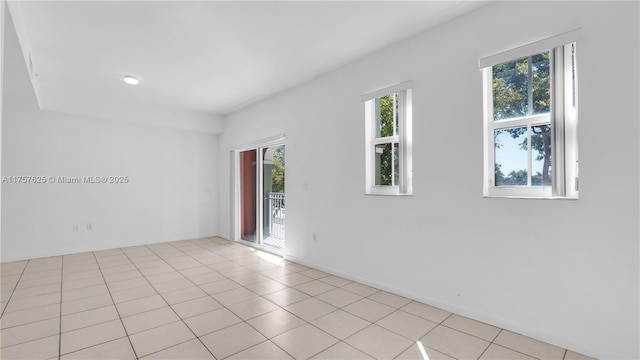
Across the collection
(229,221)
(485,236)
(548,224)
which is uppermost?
(548,224)

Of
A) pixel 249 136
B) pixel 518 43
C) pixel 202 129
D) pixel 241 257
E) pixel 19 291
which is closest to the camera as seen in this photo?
pixel 518 43

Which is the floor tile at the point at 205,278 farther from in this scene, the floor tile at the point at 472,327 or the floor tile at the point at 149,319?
the floor tile at the point at 472,327

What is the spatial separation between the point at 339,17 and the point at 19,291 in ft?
14.8

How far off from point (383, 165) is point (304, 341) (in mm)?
2046

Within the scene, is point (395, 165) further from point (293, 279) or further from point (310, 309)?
point (293, 279)

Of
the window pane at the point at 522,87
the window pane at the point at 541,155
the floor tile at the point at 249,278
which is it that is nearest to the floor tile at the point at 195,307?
the floor tile at the point at 249,278

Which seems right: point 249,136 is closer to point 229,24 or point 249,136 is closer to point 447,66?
point 229,24

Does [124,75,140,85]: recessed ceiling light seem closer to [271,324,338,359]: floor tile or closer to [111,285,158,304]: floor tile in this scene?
[111,285,158,304]: floor tile

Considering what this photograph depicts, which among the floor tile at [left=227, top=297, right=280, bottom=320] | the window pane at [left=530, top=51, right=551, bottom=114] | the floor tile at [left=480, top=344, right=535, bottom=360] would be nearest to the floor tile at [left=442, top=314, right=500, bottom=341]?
the floor tile at [left=480, top=344, right=535, bottom=360]

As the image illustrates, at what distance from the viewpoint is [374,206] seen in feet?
10.9

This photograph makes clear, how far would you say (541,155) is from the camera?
229cm

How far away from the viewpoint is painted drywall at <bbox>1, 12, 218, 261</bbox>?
4508mm

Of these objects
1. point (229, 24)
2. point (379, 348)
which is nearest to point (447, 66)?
point (229, 24)

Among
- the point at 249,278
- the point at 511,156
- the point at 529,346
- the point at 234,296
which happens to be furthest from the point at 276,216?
the point at 529,346
